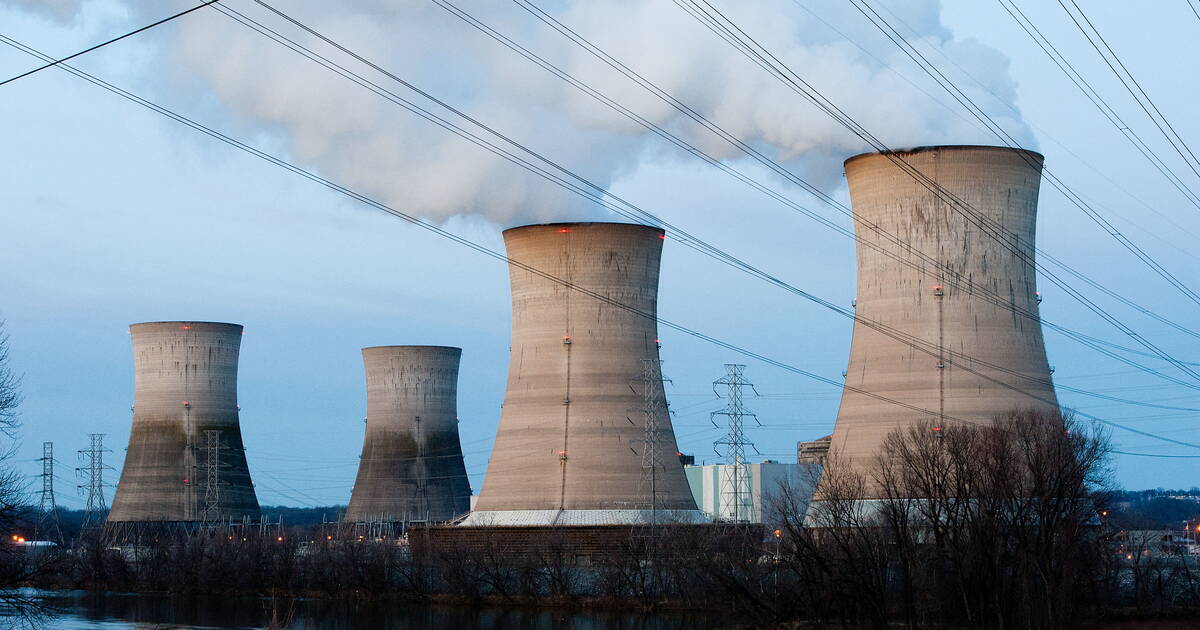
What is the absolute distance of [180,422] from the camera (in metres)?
38.4

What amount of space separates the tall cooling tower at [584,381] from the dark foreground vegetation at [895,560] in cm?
83

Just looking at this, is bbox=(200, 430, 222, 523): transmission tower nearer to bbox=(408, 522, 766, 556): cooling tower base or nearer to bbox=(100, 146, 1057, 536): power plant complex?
bbox=(100, 146, 1057, 536): power plant complex

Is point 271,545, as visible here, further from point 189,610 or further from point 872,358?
→ point 872,358

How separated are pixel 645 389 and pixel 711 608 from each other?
3.92m

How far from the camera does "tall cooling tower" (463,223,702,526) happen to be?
25219 millimetres

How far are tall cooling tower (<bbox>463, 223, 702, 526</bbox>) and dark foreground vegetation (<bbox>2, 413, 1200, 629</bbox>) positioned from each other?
2.74 ft

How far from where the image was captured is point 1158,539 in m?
36.4

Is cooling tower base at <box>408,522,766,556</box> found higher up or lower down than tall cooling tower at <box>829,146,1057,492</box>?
lower down

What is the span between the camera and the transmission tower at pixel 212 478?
38125mm

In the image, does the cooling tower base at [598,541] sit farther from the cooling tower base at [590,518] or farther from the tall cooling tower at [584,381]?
the tall cooling tower at [584,381]

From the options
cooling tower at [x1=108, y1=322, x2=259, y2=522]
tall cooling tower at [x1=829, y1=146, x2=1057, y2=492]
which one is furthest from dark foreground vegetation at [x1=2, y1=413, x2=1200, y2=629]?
cooling tower at [x1=108, y1=322, x2=259, y2=522]

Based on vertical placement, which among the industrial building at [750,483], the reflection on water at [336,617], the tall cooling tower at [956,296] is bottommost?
the reflection on water at [336,617]

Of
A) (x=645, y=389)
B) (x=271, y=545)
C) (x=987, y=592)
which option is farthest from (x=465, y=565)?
(x=987, y=592)

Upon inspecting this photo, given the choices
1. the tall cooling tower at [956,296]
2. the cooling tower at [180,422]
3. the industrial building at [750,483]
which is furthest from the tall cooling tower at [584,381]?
the cooling tower at [180,422]
